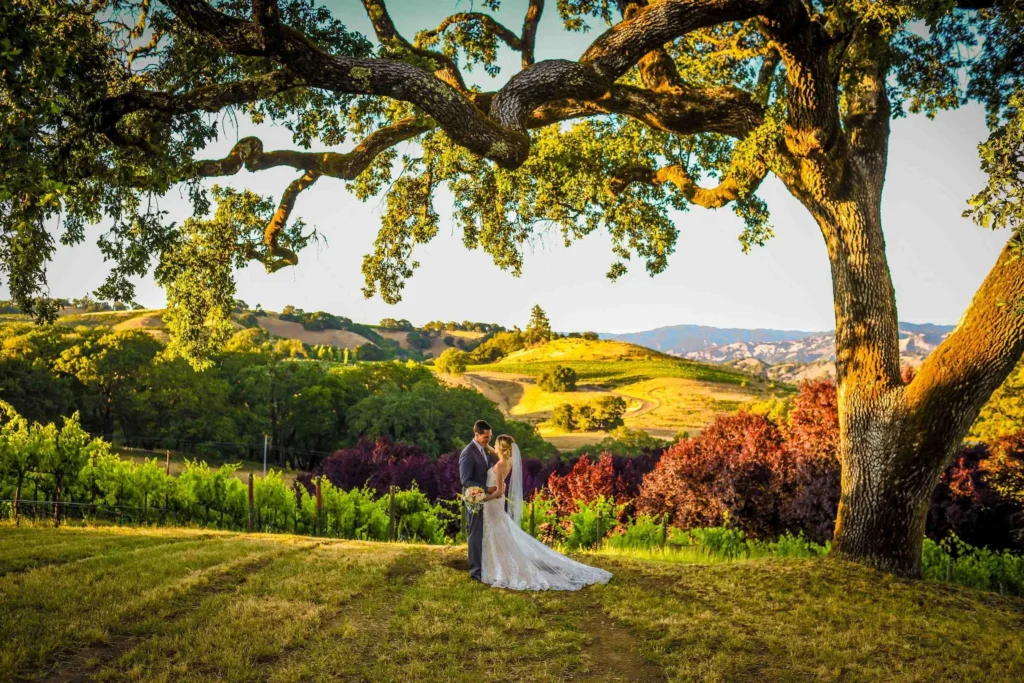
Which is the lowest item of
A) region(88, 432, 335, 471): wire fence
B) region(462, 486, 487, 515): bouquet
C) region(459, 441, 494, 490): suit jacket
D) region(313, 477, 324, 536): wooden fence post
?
region(88, 432, 335, 471): wire fence

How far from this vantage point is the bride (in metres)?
8.34

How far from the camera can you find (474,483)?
28.6ft

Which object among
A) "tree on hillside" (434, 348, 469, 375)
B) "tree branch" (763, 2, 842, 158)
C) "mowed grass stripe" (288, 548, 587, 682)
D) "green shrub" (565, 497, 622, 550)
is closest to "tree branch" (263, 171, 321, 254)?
"mowed grass stripe" (288, 548, 587, 682)

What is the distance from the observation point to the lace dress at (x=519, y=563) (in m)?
8.32

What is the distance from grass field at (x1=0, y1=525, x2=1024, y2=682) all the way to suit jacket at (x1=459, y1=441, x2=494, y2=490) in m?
1.20

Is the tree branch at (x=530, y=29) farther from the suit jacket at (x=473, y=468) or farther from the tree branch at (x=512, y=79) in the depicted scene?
the suit jacket at (x=473, y=468)

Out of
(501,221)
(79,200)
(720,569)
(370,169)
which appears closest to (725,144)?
(501,221)

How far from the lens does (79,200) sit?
8312mm

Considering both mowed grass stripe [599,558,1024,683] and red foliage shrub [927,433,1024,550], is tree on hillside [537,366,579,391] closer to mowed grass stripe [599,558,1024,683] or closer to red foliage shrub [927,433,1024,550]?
red foliage shrub [927,433,1024,550]

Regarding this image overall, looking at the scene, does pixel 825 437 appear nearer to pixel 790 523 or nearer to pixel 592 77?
pixel 790 523

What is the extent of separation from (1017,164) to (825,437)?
678 centimetres

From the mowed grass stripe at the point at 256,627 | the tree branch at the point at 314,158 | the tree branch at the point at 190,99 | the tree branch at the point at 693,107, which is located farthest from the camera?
the tree branch at the point at 693,107

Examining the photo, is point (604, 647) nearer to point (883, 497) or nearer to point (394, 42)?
point (883, 497)

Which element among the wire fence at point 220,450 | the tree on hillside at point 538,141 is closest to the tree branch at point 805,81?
the tree on hillside at point 538,141
